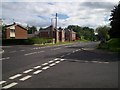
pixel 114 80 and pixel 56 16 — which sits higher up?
pixel 56 16

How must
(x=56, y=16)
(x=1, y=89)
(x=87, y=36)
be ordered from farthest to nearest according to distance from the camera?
(x=87, y=36) < (x=56, y=16) < (x=1, y=89)

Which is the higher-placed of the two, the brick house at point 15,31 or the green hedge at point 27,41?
the brick house at point 15,31

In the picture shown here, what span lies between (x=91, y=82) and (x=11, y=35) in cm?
8326

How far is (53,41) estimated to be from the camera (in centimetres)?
8106

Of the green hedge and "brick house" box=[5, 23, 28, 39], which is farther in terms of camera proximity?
"brick house" box=[5, 23, 28, 39]

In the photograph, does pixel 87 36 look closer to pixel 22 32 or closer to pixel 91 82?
pixel 22 32

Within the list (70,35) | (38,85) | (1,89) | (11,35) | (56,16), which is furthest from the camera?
(70,35)

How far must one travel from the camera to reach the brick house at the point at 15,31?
90.3 m

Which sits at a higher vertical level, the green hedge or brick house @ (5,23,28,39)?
brick house @ (5,23,28,39)

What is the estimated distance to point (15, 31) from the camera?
9400cm

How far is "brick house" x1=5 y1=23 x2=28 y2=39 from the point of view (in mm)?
90325

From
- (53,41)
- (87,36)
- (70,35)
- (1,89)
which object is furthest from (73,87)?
(87,36)

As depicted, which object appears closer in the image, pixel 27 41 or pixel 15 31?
pixel 27 41

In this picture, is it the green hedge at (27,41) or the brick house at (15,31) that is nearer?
the green hedge at (27,41)
